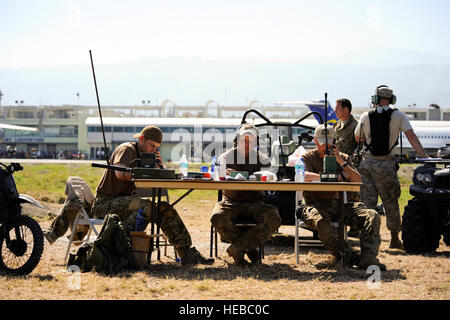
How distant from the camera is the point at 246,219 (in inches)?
236

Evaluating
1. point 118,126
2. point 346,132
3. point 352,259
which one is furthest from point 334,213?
point 118,126

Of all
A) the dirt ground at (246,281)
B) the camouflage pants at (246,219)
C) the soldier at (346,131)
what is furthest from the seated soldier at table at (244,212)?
the soldier at (346,131)

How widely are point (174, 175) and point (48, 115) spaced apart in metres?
98.8

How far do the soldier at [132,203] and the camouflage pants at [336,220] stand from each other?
1.12 meters

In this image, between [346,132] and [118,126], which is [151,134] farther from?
[118,126]

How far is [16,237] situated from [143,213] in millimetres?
1130

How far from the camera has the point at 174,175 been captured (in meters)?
Result: 5.60

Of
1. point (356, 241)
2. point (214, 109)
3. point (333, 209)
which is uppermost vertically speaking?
point (214, 109)

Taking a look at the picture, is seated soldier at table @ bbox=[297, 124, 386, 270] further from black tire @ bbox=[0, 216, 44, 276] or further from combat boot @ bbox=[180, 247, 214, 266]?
black tire @ bbox=[0, 216, 44, 276]

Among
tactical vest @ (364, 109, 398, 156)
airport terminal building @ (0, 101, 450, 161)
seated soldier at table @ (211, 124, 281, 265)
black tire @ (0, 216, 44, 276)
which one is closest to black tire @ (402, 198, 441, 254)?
tactical vest @ (364, 109, 398, 156)

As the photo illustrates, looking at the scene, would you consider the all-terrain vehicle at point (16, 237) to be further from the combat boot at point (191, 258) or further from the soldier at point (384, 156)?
the soldier at point (384, 156)

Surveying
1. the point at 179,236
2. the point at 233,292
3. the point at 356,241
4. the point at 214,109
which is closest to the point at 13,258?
the point at 179,236

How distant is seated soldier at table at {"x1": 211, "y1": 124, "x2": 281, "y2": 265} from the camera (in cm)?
578
